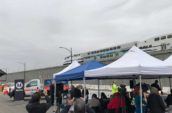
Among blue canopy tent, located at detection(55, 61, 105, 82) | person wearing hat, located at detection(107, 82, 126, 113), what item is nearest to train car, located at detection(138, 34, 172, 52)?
blue canopy tent, located at detection(55, 61, 105, 82)

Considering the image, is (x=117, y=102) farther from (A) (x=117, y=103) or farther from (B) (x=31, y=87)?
(B) (x=31, y=87)

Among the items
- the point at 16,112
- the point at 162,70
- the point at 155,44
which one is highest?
the point at 155,44

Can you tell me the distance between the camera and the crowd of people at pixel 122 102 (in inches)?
346

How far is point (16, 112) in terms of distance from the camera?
22.4 meters

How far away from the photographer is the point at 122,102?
13.4m

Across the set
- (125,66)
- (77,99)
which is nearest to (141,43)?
(125,66)

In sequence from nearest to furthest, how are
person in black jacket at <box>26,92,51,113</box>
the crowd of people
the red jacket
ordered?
person in black jacket at <box>26,92,51,113</box>, the crowd of people, the red jacket

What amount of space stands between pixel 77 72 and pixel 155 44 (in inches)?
1627

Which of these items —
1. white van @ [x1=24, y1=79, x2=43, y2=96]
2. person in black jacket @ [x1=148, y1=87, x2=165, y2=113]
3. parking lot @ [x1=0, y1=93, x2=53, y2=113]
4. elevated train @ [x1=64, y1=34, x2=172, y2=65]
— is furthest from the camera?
elevated train @ [x1=64, y1=34, x2=172, y2=65]

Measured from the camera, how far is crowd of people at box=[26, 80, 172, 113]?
28.8 feet

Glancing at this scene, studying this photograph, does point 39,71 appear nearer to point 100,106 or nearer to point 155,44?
point 155,44

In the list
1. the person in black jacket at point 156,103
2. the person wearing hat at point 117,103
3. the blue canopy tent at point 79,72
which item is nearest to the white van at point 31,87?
the blue canopy tent at point 79,72

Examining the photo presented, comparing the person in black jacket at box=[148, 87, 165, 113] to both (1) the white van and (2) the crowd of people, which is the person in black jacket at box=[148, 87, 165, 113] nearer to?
(2) the crowd of people

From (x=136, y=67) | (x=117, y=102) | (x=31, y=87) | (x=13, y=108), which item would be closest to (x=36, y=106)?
(x=136, y=67)
